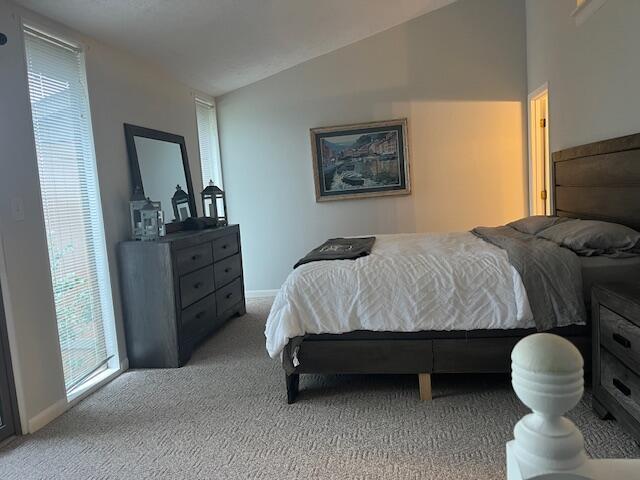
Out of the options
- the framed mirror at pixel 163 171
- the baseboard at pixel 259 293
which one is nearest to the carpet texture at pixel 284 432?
the framed mirror at pixel 163 171

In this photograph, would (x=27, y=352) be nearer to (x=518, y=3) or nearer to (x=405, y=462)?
(x=405, y=462)

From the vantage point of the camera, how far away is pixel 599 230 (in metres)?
2.70

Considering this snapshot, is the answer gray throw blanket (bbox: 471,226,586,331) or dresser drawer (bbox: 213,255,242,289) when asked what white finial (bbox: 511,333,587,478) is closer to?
gray throw blanket (bbox: 471,226,586,331)

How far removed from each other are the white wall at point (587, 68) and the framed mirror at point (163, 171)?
3.16m

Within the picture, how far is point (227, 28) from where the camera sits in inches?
152

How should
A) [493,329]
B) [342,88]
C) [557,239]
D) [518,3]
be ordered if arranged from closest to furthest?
1. [493,329]
2. [557,239]
3. [518,3]
4. [342,88]

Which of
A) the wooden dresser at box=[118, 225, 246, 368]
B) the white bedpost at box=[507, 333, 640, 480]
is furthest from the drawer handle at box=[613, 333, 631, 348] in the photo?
the wooden dresser at box=[118, 225, 246, 368]

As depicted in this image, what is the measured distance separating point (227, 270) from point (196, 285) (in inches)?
27.7

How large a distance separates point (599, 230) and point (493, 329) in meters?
0.80

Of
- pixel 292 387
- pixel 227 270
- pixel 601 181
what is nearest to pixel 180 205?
pixel 227 270

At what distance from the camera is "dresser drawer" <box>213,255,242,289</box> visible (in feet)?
13.9

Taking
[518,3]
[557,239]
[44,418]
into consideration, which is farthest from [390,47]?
[44,418]

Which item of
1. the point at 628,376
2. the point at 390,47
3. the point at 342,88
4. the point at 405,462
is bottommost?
the point at 405,462

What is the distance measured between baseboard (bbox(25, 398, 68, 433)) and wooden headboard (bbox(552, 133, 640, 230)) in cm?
335
